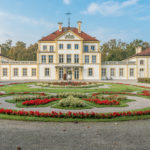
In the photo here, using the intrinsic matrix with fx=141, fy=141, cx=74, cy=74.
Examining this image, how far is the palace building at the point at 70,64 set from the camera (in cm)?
3819

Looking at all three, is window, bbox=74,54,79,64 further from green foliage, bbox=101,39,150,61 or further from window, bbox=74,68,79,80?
green foliage, bbox=101,39,150,61

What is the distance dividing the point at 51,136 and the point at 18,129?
133 cm

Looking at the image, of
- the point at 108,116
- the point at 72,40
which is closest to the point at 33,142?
the point at 108,116

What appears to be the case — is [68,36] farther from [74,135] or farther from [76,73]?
[74,135]

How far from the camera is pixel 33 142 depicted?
383 centimetres

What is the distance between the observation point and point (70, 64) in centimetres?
3838

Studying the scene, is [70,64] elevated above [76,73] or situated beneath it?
elevated above

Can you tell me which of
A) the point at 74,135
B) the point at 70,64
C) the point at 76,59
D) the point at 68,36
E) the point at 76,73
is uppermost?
the point at 68,36

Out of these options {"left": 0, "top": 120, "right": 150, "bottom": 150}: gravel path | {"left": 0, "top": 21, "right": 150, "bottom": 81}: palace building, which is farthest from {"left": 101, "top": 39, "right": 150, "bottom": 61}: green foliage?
{"left": 0, "top": 120, "right": 150, "bottom": 150}: gravel path

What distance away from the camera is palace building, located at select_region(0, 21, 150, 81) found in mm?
38188

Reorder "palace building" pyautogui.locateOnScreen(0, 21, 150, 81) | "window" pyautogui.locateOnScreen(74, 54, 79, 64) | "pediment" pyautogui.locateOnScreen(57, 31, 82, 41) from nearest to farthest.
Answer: "pediment" pyautogui.locateOnScreen(57, 31, 82, 41) → "palace building" pyautogui.locateOnScreen(0, 21, 150, 81) → "window" pyautogui.locateOnScreen(74, 54, 79, 64)

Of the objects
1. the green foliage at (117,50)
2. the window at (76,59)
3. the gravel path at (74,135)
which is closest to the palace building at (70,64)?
the window at (76,59)

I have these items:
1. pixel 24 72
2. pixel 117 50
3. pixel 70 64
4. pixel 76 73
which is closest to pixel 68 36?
pixel 70 64

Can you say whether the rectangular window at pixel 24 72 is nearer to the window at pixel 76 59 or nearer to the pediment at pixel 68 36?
the pediment at pixel 68 36
